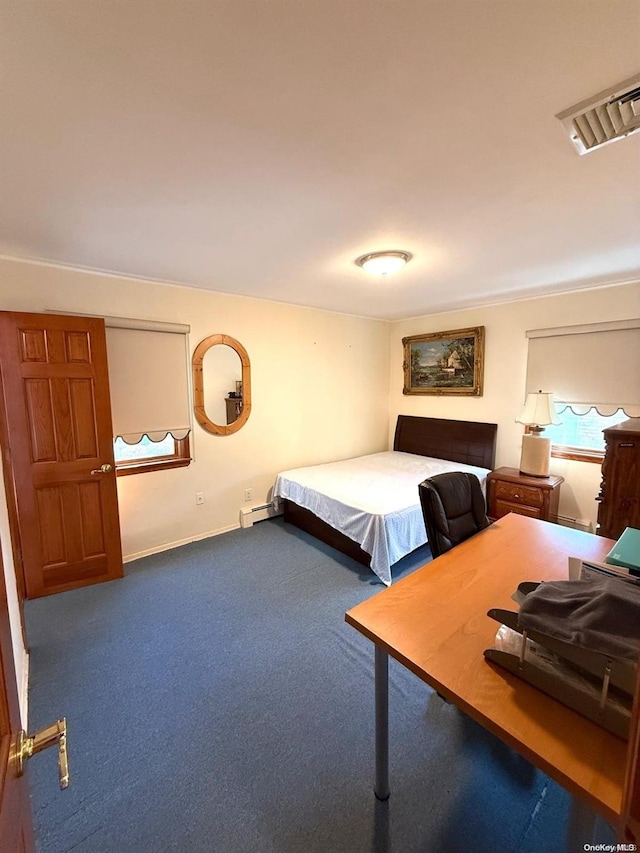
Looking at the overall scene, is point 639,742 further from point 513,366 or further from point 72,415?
point 513,366

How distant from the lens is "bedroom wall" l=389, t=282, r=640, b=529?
10.7ft

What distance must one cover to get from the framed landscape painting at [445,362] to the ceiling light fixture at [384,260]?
197 cm

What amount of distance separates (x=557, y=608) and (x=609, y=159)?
1.72 meters

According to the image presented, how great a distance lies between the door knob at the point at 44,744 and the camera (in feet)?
2.03

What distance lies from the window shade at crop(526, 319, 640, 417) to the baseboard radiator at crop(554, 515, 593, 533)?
1063 millimetres

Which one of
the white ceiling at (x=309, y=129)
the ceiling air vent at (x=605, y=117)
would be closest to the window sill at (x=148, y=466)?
the white ceiling at (x=309, y=129)

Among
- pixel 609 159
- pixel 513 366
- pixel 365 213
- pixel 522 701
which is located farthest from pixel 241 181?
pixel 513 366

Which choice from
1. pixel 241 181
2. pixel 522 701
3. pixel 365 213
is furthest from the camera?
pixel 365 213

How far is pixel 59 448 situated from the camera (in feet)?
8.45

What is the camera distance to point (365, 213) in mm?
1861

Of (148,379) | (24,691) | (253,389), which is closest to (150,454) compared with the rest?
(148,379)

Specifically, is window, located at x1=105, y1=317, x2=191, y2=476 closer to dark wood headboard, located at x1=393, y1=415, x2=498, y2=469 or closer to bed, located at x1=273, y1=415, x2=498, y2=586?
bed, located at x1=273, y1=415, x2=498, y2=586

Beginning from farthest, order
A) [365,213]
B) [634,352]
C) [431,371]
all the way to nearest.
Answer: [431,371], [634,352], [365,213]

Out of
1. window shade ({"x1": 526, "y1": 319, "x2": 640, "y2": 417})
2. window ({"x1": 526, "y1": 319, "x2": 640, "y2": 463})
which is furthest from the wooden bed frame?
window shade ({"x1": 526, "y1": 319, "x2": 640, "y2": 417})
